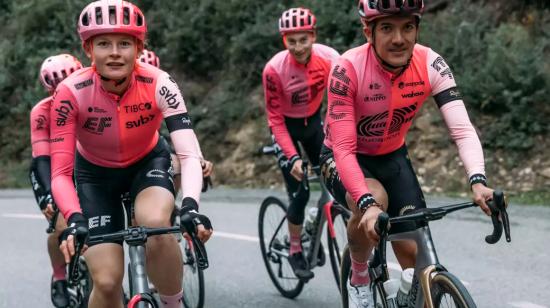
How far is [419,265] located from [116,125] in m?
1.92

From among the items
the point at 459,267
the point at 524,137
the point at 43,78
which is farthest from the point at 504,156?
the point at 43,78

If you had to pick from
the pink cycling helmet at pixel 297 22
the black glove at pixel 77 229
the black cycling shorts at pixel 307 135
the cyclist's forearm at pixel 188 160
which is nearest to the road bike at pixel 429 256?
the cyclist's forearm at pixel 188 160

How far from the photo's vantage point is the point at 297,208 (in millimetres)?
7688

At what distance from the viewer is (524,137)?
12.7 m

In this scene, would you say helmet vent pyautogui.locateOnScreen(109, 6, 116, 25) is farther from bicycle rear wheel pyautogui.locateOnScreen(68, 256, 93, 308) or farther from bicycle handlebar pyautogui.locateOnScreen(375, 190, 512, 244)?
bicycle rear wheel pyautogui.locateOnScreen(68, 256, 93, 308)

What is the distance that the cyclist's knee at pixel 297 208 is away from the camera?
764 centimetres

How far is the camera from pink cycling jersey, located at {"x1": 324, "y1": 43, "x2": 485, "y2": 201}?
498cm

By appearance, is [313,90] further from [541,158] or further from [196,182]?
[541,158]

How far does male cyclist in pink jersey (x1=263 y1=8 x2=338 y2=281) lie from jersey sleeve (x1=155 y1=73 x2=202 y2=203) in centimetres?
238

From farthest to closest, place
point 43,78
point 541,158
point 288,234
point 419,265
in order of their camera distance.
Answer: point 541,158 → point 288,234 → point 43,78 → point 419,265

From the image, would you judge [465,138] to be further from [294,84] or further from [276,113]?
[294,84]

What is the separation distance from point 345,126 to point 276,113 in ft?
8.82

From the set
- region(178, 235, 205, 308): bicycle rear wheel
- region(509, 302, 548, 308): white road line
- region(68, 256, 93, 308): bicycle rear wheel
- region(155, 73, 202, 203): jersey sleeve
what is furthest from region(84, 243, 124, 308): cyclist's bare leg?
region(509, 302, 548, 308): white road line

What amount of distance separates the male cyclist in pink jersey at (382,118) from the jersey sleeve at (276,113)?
1.73m
